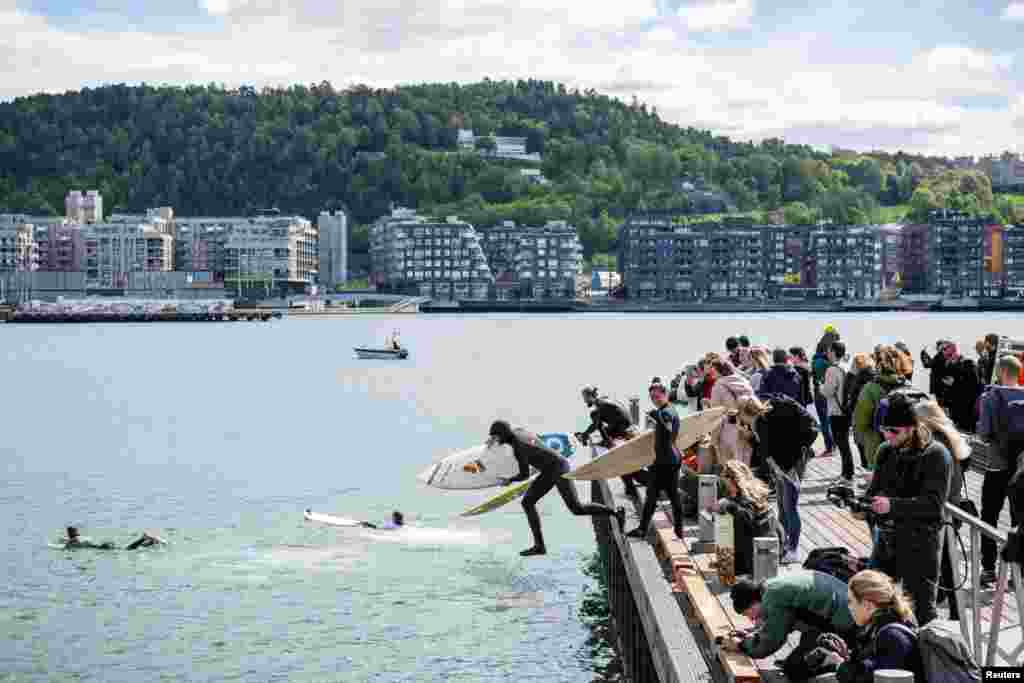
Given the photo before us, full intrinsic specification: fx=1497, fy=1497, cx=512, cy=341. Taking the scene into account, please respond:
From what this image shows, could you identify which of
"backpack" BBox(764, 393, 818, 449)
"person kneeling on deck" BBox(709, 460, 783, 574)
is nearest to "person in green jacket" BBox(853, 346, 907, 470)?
"backpack" BBox(764, 393, 818, 449)

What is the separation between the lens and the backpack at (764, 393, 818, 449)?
46.1 feet

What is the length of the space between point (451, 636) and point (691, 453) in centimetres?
512

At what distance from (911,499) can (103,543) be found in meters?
23.2

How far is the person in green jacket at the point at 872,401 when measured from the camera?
1472 centimetres

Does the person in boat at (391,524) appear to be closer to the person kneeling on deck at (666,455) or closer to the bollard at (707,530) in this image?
the person kneeling on deck at (666,455)

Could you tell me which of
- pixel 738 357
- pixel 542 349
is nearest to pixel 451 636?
pixel 738 357

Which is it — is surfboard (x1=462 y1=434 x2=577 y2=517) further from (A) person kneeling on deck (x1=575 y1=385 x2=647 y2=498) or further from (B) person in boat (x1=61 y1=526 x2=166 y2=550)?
(B) person in boat (x1=61 y1=526 x2=166 y2=550)

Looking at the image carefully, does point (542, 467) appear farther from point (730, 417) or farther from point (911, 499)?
point (911, 499)

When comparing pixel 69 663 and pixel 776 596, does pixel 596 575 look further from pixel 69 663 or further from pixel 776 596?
pixel 776 596

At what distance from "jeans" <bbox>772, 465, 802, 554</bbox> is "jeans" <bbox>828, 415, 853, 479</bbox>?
19.3ft

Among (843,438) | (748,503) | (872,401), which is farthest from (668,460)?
(843,438)

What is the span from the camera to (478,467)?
2403 cm

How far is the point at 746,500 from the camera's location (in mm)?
12695

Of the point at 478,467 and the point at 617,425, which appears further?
the point at 478,467
